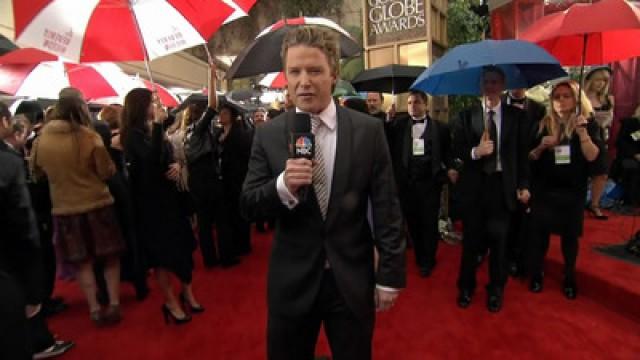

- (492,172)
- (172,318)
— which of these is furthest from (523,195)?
(172,318)

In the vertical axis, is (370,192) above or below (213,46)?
below

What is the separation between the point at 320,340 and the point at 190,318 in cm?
105

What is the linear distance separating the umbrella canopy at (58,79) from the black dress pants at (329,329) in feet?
12.3

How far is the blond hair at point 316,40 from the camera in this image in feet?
4.75

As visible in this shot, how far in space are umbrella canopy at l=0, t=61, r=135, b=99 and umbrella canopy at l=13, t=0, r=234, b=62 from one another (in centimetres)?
228

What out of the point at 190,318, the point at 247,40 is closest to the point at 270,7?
the point at 247,40

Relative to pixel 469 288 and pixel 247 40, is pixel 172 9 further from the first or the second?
pixel 247 40

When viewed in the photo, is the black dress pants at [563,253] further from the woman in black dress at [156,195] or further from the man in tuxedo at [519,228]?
the woman in black dress at [156,195]

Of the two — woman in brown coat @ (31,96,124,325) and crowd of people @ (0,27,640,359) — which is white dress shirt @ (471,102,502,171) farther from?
woman in brown coat @ (31,96,124,325)

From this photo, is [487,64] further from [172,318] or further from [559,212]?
[172,318]

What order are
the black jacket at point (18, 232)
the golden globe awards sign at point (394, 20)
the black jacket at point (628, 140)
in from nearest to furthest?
1. the black jacket at point (18, 232)
2. the black jacket at point (628, 140)
3. the golden globe awards sign at point (394, 20)

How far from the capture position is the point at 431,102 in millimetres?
5707

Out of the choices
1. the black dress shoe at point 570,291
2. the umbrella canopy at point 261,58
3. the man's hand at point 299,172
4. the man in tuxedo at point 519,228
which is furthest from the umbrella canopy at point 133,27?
the black dress shoe at point 570,291

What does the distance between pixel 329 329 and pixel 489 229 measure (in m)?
1.99
